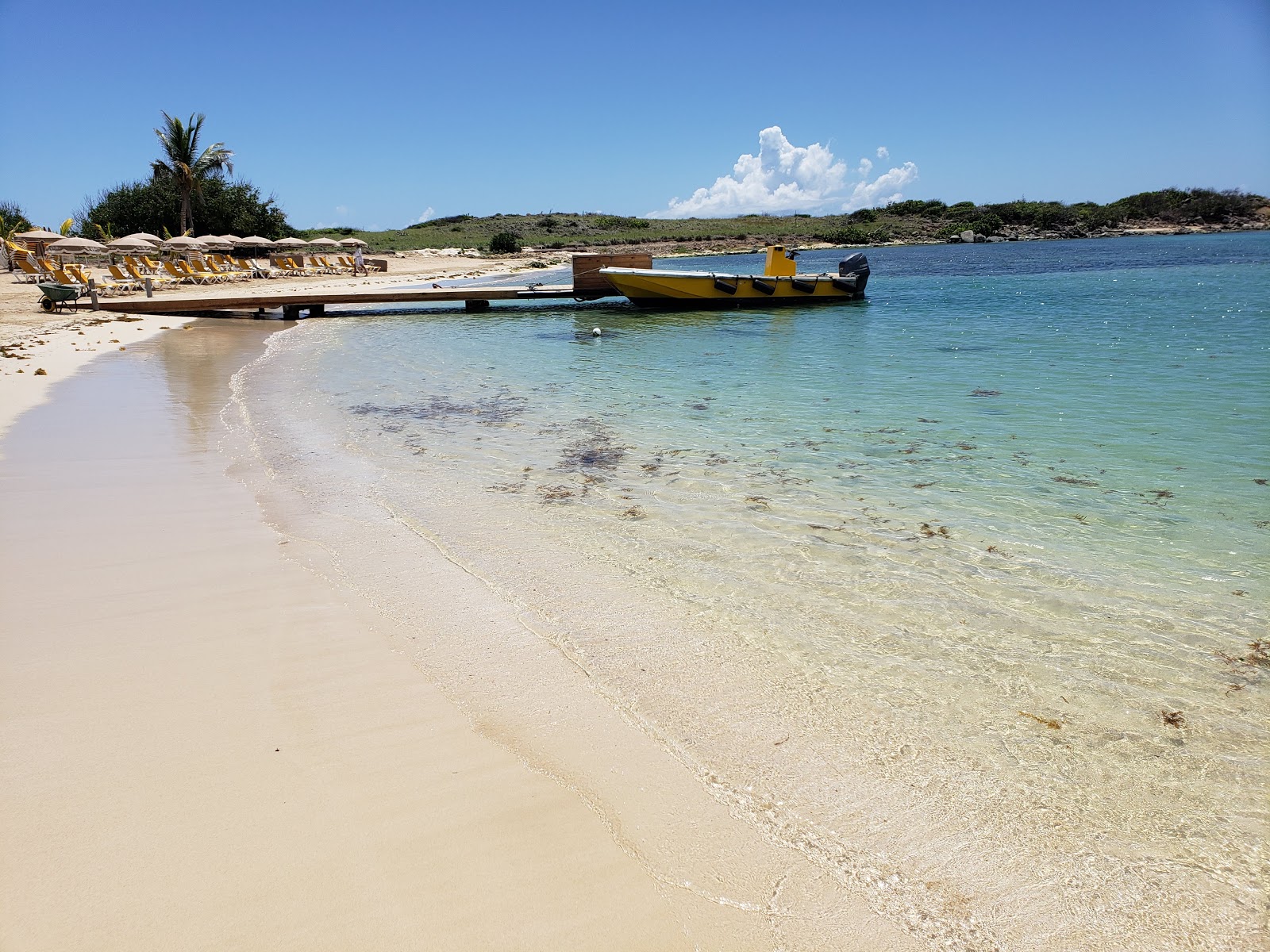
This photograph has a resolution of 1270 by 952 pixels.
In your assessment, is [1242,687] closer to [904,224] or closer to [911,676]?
[911,676]

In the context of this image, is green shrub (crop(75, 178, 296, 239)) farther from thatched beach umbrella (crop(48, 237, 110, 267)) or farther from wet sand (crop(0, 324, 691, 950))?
wet sand (crop(0, 324, 691, 950))

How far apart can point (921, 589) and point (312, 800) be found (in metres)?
3.18

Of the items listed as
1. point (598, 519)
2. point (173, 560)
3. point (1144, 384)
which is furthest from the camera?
point (1144, 384)

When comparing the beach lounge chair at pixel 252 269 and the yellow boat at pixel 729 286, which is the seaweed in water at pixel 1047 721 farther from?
the beach lounge chair at pixel 252 269

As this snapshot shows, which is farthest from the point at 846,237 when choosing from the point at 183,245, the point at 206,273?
the point at 206,273

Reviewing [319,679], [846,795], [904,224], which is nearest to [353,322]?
[319,679]

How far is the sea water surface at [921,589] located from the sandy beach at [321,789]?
0.24 m

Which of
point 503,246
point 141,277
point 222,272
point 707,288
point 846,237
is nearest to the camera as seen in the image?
point 707,288

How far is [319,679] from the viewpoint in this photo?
319 cm

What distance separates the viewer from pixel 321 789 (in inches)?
98.5

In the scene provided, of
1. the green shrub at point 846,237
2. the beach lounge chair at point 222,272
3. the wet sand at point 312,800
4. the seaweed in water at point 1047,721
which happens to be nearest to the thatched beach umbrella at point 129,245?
the beach lounge chair at point 222,272

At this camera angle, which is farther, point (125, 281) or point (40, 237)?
point (40, 237)

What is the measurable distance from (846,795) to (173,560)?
3860mm

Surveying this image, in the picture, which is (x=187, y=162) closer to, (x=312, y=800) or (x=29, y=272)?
(x=29, y=272)
